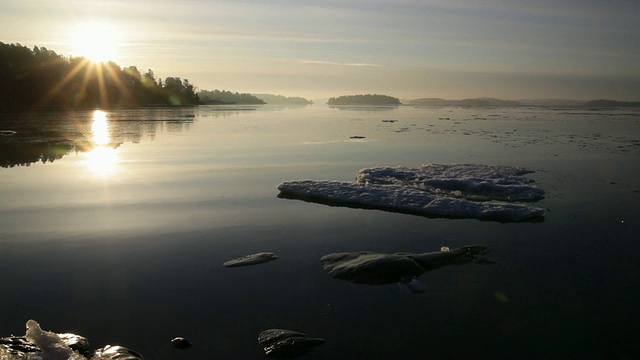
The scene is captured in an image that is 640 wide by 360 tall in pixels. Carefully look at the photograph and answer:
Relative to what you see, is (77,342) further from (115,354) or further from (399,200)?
(399,200)

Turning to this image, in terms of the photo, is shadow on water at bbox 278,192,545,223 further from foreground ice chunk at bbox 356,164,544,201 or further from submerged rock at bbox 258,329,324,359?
submerged rock at bbox 258,329,324,359

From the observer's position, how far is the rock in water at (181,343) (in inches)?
205

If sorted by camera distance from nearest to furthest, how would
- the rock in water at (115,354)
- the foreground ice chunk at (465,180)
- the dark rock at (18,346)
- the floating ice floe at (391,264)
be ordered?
1. the dark rock at (18,346)
2. the rock in water at (115,354)
3. the floating ice floe at (391,264)
4. the foreground ice chunk at (465,180)

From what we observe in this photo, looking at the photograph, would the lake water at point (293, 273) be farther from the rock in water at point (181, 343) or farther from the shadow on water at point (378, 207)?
the shadow on water at point (378, 207)

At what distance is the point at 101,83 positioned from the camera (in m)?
118

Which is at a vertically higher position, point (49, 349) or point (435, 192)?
point (435, 192)

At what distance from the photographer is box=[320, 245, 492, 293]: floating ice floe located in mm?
7094

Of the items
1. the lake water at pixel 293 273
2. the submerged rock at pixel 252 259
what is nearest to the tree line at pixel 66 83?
the lake water at pixel 293 273

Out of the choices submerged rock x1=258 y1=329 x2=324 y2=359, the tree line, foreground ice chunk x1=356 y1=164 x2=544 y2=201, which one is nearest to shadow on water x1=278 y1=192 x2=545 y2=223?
foreground ice chunk x1=356 y1=164 x2=544 y2=201

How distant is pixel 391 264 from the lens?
738cm

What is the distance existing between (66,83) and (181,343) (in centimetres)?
11651

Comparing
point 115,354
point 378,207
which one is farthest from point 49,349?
point 378,207

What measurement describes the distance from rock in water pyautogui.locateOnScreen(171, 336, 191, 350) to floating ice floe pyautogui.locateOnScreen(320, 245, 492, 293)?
2608 millimetres

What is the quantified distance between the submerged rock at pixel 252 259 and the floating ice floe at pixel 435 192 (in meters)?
4.32
